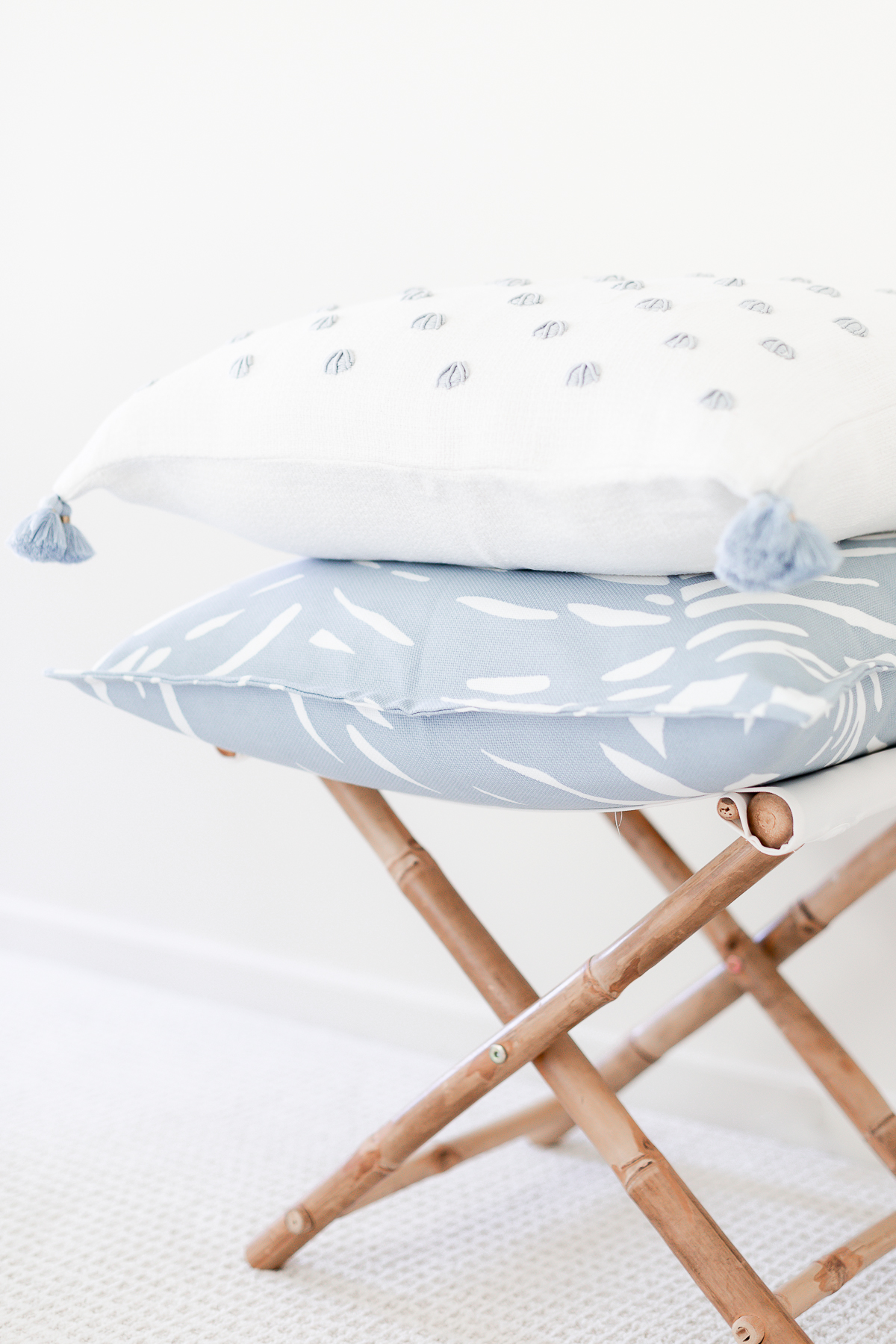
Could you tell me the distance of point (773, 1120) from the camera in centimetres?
110

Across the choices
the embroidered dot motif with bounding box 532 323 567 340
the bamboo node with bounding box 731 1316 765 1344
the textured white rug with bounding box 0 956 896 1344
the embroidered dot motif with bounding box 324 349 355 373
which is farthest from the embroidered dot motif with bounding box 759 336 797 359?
the textured white rug with bounding box 0 956 896 1344

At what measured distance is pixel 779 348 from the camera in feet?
1.80

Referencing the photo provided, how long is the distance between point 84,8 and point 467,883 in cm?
111

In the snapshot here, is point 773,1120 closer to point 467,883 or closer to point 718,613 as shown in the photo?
point 467,883

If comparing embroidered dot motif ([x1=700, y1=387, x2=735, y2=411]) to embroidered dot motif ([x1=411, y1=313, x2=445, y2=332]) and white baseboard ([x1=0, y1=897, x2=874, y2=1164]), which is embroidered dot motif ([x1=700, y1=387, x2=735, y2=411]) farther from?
white baseboard ([x1=0, y1=897, x2=874, y2=1164])

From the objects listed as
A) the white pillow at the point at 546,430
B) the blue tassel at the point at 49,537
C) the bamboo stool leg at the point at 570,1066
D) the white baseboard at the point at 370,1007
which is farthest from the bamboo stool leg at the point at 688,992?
the blue tassel at the point at 49,537

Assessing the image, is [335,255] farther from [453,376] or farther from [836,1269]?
[836,1269]

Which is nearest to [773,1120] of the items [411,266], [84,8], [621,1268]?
[621,1268]

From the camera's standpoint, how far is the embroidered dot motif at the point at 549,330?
1.91 ft

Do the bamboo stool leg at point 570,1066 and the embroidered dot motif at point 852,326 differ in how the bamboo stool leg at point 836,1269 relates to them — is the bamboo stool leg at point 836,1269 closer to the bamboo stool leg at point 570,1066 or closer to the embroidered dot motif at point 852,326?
the bamboo stool leg at point 570,1066

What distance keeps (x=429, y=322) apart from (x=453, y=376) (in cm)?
6

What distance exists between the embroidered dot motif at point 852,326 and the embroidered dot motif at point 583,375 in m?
0.15

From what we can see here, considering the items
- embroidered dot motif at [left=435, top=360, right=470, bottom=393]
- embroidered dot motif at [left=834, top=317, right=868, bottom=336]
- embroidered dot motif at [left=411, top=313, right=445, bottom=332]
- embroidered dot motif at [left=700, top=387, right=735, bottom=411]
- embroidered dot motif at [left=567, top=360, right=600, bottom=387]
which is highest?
→ embroidered dot motif at [left=411, top=313, right=445, bottom=332]

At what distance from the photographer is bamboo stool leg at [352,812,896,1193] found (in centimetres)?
86
